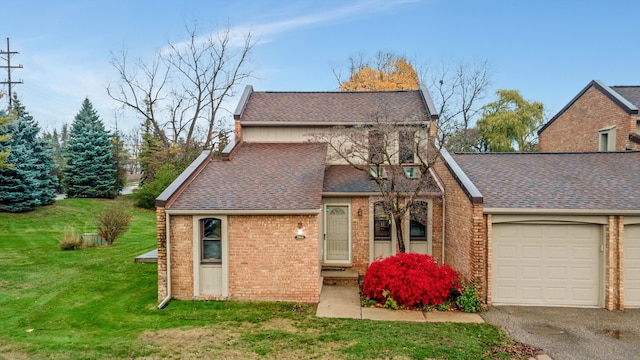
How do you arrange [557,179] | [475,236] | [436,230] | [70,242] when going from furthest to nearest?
1. [70,242]
2. [436,230]
3. [557,179]
4. [475,236]

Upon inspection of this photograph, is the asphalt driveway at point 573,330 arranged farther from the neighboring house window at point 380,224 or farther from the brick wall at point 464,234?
the neighboring house window at point 380,224

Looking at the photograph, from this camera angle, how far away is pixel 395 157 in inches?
565

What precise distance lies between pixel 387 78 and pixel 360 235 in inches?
796

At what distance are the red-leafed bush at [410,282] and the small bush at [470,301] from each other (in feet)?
1.15

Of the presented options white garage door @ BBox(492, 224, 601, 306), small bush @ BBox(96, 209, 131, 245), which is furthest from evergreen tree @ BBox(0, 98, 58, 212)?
white garage door @ BBox(492, 224, 601, 306)

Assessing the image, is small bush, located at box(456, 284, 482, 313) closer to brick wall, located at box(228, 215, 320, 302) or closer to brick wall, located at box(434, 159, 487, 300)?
brick wall, located at box(434, 159, 487, 300)

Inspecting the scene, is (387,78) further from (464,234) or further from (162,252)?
(162,252)

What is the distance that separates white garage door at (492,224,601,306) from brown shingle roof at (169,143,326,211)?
16.9 feet

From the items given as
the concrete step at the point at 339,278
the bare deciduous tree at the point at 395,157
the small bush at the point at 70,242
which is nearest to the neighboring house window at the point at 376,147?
the bare deciduous tree at the point at 395,157

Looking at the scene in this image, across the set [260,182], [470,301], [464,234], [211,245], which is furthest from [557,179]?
[211,245]

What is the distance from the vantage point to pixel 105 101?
3039 centimetres

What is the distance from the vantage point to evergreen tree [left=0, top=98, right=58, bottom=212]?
82.0ft

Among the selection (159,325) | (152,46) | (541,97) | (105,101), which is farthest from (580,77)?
(105,101)

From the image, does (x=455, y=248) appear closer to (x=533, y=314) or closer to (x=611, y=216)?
(x=533, y=314)
